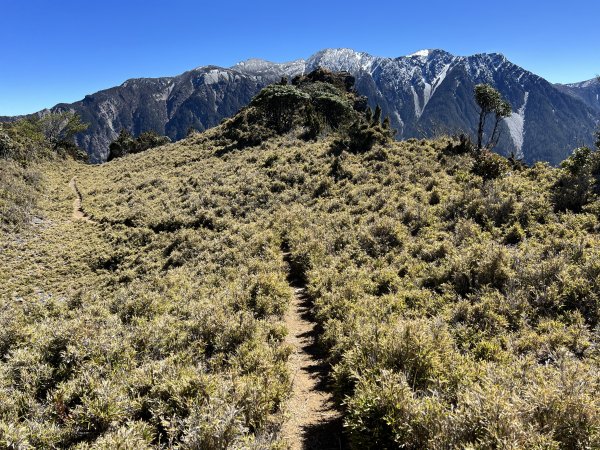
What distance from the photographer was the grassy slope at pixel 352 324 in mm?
6020

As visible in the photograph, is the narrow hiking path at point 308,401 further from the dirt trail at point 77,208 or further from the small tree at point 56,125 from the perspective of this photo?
the small tree at point 56,125

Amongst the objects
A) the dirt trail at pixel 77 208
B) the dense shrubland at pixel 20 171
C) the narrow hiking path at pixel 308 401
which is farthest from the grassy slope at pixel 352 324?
the dirt trail at pixel 77 208

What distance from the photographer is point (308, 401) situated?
8.51 meters

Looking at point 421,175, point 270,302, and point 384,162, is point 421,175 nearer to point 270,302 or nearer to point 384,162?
point 384,162

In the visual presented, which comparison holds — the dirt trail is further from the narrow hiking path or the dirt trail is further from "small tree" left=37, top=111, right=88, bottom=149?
"small tree" left=37, top=111, right=88, bottom=149

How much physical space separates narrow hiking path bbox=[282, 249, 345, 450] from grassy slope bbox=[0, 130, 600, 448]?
513 mm

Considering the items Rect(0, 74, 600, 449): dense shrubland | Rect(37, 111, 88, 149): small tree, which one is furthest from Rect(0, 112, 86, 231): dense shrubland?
Rect(0, 74, 600, 449): dense shrubland

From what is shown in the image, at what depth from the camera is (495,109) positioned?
38.7 metres

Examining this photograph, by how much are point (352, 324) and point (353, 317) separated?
0.50 metres

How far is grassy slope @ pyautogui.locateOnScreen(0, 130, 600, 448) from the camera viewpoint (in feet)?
19.7

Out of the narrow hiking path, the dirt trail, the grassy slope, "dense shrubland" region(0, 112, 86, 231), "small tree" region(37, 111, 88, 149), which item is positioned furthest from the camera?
"small tree" region(37, 111, 88, 149)

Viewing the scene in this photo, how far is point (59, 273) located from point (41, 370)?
856 inches

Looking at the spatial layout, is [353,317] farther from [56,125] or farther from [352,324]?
[56,125]

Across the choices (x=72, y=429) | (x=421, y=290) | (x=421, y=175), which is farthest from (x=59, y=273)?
(x=421, y=175)
